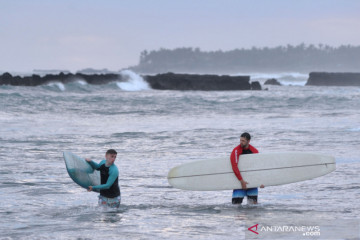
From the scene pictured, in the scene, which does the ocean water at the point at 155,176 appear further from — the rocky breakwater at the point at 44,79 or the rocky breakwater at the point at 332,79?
the rocky breakwater at the point at 332,79

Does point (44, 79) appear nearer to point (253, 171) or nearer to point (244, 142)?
point (253, 171)

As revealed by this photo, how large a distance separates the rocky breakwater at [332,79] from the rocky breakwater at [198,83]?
29761mm

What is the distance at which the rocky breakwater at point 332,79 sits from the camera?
8988 cm

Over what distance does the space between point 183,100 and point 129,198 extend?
97.3 feet

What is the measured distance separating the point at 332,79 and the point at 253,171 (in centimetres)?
8434

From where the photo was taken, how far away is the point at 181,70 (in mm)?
190000

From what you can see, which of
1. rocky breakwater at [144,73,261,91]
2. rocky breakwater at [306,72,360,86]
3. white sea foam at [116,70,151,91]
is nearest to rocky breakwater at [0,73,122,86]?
white sea foam at [116,70,151,91]

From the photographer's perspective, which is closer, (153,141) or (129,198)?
(129,198)

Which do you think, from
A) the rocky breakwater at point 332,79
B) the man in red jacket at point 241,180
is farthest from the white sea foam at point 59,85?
the rocky breakwater at point 332,79

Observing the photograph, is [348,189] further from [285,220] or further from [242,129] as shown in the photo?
[242,129]

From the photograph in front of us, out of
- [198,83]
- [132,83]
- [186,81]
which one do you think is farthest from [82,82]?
[198,83]

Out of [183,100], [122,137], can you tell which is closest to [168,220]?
[122,137]

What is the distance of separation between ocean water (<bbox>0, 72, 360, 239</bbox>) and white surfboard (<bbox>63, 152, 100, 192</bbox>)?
378mm

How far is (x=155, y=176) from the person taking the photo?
38.0 ft
